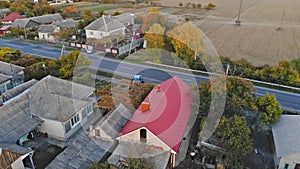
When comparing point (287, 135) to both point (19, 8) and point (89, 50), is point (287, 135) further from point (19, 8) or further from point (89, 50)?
point (19, 8)

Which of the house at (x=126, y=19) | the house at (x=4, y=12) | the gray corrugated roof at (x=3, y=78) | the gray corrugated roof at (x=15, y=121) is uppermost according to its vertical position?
the house at (x=4, y=12)

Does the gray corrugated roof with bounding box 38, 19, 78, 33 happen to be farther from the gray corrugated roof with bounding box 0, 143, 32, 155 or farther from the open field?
the gray corrugated roof with bounding box 0, 143, 32, 155

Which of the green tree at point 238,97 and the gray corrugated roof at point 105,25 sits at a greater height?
the gray corrugated roof at point 105,25

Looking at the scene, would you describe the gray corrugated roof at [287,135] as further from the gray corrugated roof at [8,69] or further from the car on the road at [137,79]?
the gray corrugated roof at [8,69]

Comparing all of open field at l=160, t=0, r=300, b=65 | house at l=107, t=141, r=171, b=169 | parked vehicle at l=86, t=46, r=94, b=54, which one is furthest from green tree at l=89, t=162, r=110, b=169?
open field at l=160, t=0, r=300, b=65

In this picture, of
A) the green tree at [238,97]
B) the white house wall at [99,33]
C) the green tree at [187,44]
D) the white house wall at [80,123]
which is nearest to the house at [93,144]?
the white house wall at [80,123]

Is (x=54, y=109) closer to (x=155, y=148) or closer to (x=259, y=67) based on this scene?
(x=155, y=148)

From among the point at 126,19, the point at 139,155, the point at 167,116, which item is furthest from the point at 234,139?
the point at 126,19
